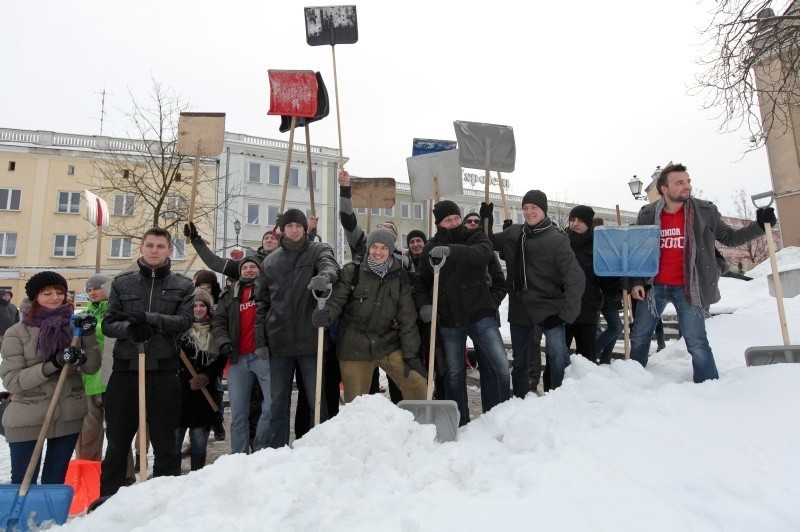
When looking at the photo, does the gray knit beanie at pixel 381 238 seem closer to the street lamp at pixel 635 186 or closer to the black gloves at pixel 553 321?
the black gloves at pixel 553 321

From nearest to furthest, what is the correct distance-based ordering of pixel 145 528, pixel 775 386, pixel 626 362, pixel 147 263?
pixel 145 528 < pixel 775 386 < pixel 147 263 < pixel 626 362

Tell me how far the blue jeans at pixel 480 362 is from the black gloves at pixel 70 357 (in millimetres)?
2654

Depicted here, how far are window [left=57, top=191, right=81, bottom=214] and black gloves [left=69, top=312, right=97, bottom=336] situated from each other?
2972 centimetres

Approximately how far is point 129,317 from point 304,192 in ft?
101

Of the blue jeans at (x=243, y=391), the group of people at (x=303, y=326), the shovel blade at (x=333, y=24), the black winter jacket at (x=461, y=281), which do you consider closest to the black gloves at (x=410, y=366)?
the group of people at (x=303, y=326)

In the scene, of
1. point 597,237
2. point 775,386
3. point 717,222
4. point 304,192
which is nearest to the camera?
point 775,386

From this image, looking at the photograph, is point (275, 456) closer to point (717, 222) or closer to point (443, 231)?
point (443, 231)

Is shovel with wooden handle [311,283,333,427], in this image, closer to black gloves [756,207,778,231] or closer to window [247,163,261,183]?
black gloves [756,207,778,231]

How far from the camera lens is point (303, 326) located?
357 centimetres

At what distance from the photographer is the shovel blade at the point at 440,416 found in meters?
2.84

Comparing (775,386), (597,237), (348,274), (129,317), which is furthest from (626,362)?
(129,317)

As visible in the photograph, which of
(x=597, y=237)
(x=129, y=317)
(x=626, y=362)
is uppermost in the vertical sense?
(x=597, y=237)

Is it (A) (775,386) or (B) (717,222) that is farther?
(B) (717,222)

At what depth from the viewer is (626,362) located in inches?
141
